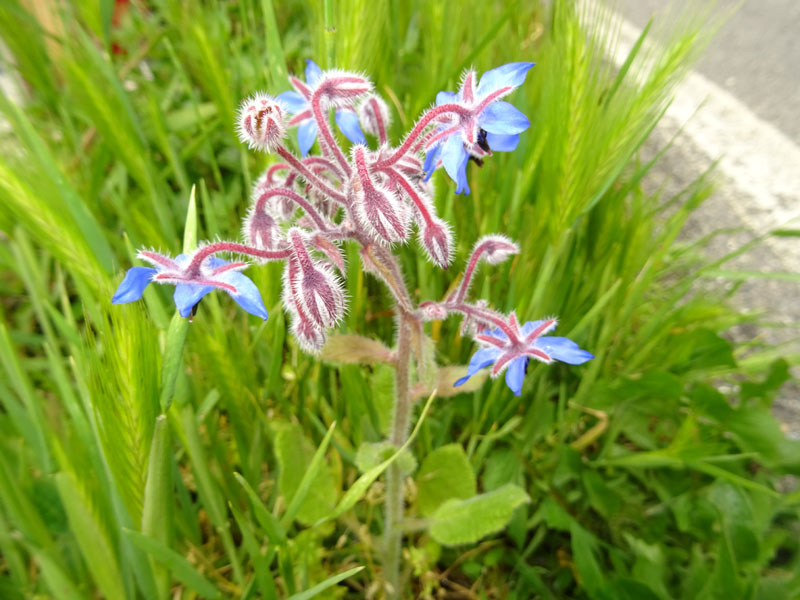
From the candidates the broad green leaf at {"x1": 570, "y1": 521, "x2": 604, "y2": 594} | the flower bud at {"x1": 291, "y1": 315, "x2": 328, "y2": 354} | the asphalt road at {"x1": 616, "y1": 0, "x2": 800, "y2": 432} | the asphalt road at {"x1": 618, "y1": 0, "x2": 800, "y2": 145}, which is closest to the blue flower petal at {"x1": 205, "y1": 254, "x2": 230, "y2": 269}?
the flower bud at {"x1": 291, "y1": 315, "x2": 328, "y2": 354}

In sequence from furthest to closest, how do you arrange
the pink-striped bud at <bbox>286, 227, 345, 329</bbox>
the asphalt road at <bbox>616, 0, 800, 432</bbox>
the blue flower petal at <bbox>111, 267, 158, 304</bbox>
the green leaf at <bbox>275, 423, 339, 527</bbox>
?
the asphalt road at <bbox>616, 0, 800, 432</bbox>
the green leaf at <bbox>275, 423, 339, 527</bbox>
the pink-striped bud at <bbox>286, 227, 345, 329</bbox>
the blue flower petal at <bbox>111, 267, 158, 304</bbox>

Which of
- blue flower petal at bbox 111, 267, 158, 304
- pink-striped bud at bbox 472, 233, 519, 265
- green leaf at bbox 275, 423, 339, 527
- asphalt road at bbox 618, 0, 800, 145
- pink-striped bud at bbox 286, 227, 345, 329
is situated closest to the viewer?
blue flower petal at bbox 111, 267, 158, 304

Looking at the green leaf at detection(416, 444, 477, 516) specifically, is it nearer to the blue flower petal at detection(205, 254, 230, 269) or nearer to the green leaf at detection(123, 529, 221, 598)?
the green leaf at detection(123, 529, 221, 598)

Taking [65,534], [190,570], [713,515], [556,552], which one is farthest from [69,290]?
[713,515]

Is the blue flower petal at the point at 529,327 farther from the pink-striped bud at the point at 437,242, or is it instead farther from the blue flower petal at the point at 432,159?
the blue flower petal at the point at 432,159

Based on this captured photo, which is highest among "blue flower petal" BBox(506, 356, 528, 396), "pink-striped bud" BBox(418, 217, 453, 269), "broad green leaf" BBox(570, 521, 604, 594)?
"pink-striped bud" BBox(418, 217, 453, 269)

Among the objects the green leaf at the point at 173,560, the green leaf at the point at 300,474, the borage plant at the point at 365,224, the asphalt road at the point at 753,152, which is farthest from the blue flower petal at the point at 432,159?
the asphalt road at the point at 753,152
